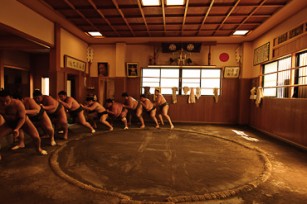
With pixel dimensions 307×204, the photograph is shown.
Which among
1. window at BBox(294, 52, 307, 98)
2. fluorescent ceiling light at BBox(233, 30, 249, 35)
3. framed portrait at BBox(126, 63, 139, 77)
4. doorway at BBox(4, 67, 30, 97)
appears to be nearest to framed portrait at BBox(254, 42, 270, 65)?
fluorescent ceiling light at BBox(233, 30, 249, 35)

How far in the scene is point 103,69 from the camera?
752 centimetres

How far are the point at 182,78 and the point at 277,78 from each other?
3167mm

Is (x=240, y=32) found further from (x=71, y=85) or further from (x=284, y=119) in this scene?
(x=71, y=85)

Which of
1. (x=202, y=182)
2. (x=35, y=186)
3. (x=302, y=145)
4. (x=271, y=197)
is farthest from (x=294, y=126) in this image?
(x=35, y=186)

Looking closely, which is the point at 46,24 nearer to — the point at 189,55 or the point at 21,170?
the point at 21,170

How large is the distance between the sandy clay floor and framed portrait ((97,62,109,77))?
389cm

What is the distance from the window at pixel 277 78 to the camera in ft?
15.3

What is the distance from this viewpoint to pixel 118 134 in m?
5.00

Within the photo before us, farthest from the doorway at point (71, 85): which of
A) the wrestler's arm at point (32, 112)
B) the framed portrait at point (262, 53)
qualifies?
the framed portrait at point (262, 53)

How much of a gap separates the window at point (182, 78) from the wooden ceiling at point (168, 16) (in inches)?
58.1

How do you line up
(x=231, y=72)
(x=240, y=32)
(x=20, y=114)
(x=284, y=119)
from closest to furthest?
(x=20, y=114) < (x=284, y=119) < (x=240, y=32) < (x=231, y=72)

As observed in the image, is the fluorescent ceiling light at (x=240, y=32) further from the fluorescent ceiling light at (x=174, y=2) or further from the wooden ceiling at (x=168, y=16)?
the fluorescent ceiling light at (x=174, y=2)

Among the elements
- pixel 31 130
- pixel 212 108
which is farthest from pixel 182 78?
pixel 31 130

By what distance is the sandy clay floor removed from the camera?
1.99 m
